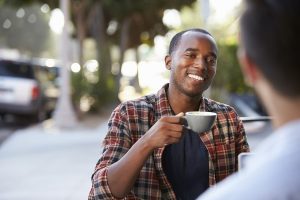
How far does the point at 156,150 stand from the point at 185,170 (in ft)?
0.45

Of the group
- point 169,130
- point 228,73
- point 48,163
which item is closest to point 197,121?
point 169,130

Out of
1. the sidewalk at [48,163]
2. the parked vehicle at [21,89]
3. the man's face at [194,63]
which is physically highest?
the parked vehicle at [21,89]

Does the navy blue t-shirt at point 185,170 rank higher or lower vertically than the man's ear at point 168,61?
lower

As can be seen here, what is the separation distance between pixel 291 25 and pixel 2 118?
14.8m

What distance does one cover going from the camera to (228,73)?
14172 mm

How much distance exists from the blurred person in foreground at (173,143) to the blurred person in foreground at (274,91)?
89 cm

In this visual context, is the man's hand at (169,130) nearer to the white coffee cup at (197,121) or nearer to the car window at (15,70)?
the white coffee cup at (197,121)

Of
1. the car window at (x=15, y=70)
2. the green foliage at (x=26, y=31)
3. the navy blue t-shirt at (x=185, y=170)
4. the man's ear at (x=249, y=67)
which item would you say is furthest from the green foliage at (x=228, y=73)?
the green foliage at (x=26, y=31)

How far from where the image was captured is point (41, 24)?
206 ft

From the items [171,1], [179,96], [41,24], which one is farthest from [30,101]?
[41,24]

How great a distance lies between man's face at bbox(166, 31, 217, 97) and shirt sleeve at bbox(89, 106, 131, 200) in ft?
0.97

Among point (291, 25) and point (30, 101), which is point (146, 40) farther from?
point (291, 25)

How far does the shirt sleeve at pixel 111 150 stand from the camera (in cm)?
197

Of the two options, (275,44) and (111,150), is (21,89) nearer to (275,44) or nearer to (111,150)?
(111,150)
